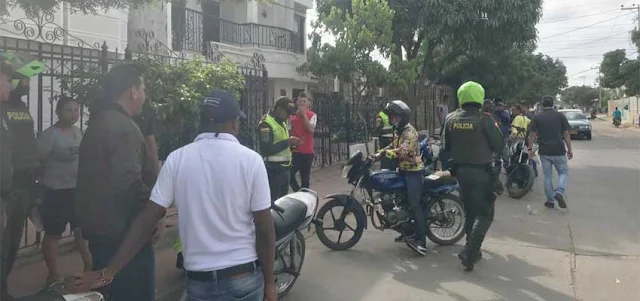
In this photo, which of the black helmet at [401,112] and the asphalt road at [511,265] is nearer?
the asphalt road at [511,265]

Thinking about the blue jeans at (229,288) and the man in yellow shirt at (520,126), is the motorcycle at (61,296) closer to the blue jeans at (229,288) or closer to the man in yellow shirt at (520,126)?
the blue jeans at (229,288)

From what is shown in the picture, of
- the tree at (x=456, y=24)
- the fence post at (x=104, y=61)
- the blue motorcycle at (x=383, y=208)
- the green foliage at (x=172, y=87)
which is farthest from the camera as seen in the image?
the tree at (x=456, y=24)

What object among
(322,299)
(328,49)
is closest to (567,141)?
(322,299)

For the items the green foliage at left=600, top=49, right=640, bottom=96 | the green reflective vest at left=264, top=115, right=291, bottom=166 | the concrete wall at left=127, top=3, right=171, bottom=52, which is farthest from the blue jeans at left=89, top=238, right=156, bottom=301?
the green foliage at left=600, top=49, right=640, bottom=96

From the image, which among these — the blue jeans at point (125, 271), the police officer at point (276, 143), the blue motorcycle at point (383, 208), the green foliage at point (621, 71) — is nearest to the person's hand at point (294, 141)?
the police officer at point (276, 143)

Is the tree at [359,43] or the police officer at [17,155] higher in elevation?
the tree at [359,43]

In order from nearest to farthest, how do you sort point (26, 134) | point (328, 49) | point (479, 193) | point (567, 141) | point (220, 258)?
point (220, 258)
point (26, 134)
point (479, 193)
point (567, 141)
point (328, 49)

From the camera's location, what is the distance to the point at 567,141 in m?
8.75

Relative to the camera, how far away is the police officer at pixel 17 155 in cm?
400

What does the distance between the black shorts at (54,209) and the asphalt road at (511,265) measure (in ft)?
6.82

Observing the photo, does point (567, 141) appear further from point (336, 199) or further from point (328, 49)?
point (328, 49)

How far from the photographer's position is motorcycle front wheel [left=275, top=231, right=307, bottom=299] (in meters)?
4.56

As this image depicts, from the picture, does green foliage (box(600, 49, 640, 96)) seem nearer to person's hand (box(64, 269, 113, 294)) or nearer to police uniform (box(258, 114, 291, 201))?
police uniform (box(258, 114, 291, 201))

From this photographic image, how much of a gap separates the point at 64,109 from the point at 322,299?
110 inches
